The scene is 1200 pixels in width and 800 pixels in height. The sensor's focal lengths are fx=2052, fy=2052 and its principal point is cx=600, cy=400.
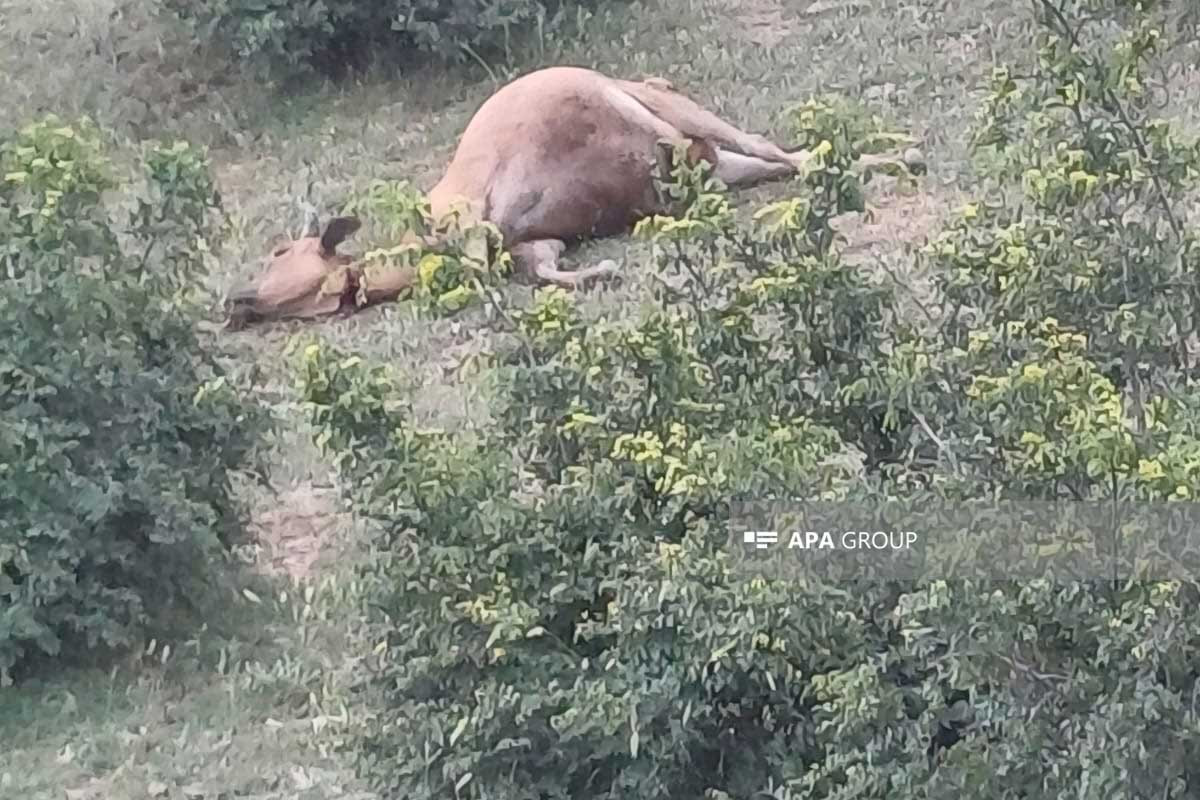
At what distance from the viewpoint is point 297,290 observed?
284 inches

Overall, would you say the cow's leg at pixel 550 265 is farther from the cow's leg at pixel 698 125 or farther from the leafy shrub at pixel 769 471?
Result: the leafy shrub at pixel 769 471

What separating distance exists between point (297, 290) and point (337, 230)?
0.39 meters

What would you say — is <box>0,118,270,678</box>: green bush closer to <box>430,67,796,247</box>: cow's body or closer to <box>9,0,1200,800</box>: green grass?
<box>9,0,1200,800</box>: green grass

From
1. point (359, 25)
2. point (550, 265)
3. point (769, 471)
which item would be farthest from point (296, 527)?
point (359, 25)

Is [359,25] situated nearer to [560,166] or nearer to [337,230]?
[560,166]

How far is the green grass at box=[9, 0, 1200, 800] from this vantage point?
4961 mm

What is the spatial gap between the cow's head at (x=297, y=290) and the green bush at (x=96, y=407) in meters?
1.69

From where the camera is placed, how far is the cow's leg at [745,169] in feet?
25.9

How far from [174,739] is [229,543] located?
754 mm

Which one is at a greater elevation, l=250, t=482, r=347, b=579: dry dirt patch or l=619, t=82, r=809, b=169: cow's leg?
l=619, t=82, r=809, b=169: cow's leg

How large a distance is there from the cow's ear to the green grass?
32cm

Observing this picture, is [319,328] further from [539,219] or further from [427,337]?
[539,219]

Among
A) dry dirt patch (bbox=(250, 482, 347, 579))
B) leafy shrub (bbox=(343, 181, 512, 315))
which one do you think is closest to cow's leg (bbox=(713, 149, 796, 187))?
dry dirt patch (bbox=(250, 482, 347, 579))

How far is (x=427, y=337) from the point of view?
714 cm
